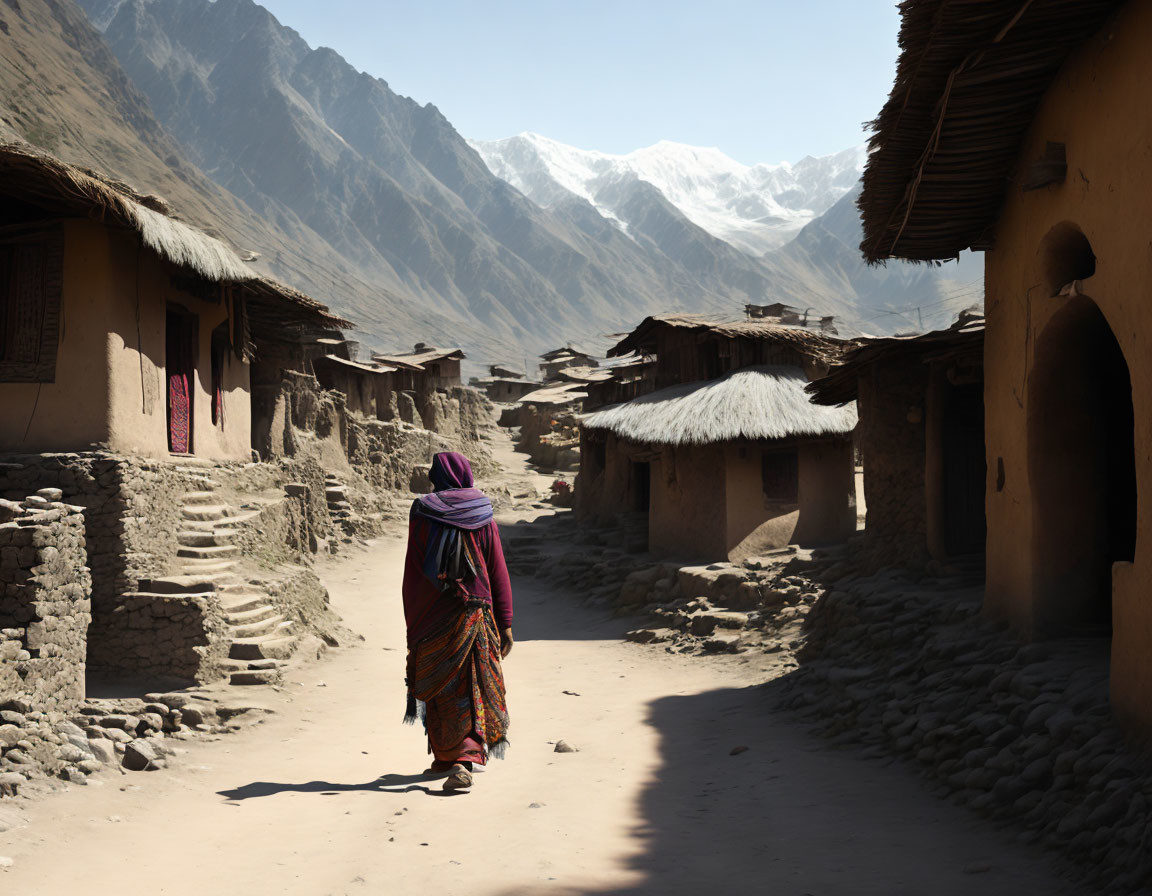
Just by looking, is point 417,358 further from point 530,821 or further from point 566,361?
point 530,821

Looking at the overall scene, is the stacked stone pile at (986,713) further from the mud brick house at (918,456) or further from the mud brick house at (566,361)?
the mud brick house at (566,361)

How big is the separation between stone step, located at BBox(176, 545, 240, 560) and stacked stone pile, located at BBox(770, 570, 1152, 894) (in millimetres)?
5600

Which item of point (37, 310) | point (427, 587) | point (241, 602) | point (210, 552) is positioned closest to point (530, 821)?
point (427, 587)

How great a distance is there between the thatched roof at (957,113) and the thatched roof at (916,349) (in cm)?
81

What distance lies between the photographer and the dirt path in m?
3.97

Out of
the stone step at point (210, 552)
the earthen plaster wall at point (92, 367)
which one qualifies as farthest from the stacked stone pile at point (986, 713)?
the earthen plaster wall at point (92, 367)

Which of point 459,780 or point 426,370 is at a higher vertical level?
point 426,370

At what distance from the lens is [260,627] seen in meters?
8.88

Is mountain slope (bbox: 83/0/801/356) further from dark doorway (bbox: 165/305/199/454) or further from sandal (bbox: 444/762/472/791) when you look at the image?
sandal (bbox: 444/762/472/791)

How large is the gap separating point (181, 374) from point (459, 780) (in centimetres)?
692

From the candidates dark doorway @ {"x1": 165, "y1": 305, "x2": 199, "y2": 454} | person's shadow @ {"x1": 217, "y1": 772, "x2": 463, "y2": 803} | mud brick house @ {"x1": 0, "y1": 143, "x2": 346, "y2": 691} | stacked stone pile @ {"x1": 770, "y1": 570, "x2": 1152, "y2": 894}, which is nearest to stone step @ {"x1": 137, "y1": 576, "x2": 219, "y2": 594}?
mud brick house @ {"x1": 0, "y1": 143, "x2": 346, "y2": 691}

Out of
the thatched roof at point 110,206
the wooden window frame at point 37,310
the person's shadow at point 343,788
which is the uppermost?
the thatched roof at point 110,206

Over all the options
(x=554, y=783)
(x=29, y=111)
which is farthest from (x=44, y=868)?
(x=29, y=111)

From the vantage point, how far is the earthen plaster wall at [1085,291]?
14.5ft
